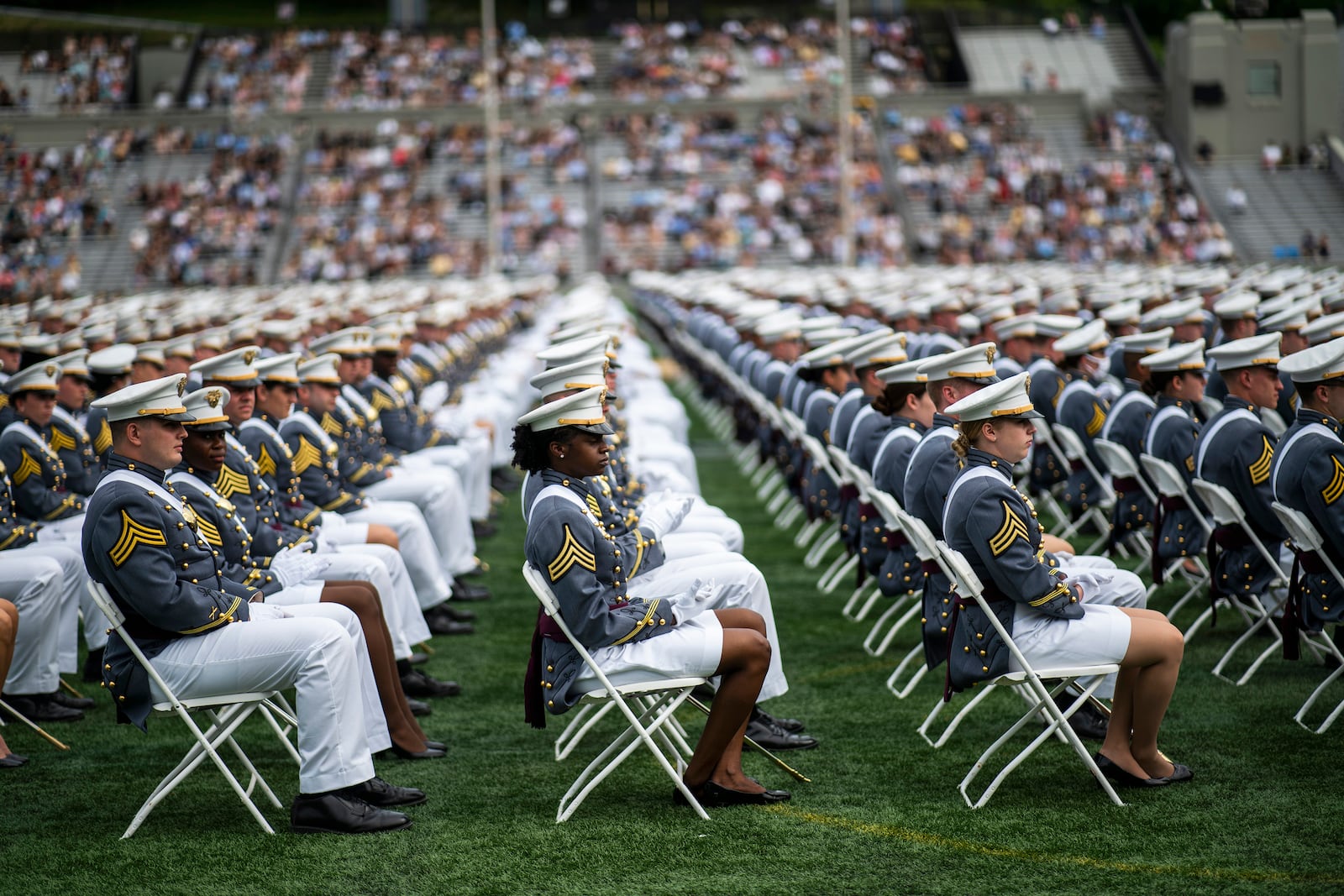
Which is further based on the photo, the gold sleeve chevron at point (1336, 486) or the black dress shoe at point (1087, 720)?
the black dress shoe at point (1087, 720)

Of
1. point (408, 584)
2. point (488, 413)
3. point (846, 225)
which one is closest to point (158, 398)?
point (408, 584)

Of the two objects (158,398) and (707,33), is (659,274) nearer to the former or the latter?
(707,33)

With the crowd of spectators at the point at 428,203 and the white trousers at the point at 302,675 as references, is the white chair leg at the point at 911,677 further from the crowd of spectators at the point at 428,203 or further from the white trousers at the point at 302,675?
the crowd of spectators at the point at 428,203

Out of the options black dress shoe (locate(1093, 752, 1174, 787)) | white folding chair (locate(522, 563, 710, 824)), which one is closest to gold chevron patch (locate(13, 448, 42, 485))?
white folding chair (locate(522, 563, 710, 824))

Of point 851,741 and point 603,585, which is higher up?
point 603,585

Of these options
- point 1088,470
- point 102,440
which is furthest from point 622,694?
point 102,440

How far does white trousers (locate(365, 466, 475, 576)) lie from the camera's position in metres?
9.66

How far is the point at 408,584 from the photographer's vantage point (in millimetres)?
7672

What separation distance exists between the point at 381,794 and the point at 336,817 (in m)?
0.30

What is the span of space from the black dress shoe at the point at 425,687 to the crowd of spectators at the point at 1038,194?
35627mm

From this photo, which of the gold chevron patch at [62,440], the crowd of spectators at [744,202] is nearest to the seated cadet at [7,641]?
the gold chevron patch at [62,440]

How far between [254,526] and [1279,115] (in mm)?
46246

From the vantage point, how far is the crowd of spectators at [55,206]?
4534cm

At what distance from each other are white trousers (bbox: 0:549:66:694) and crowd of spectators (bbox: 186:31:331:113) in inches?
1924
